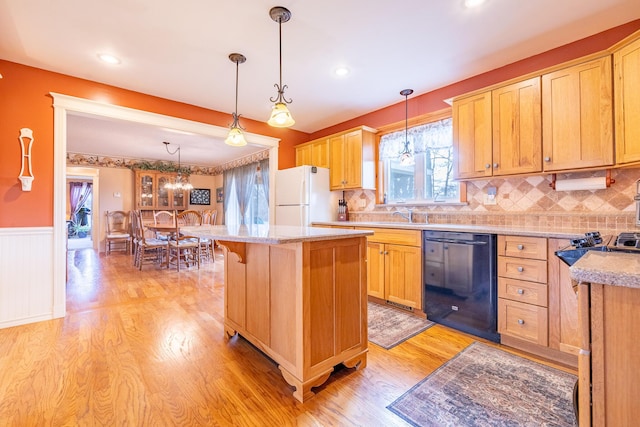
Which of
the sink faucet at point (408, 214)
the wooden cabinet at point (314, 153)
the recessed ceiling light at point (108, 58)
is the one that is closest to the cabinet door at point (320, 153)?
the wooden cabinet at point (314, 153)

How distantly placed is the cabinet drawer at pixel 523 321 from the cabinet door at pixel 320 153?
2.77 meters

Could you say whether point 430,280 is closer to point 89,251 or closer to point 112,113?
point 112,113

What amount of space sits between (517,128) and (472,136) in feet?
1.16

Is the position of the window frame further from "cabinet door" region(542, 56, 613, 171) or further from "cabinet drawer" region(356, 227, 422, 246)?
"cabinet door" region(542, 56, 613, 171)

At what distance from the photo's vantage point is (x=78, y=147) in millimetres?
5750

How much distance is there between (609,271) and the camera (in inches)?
26.8

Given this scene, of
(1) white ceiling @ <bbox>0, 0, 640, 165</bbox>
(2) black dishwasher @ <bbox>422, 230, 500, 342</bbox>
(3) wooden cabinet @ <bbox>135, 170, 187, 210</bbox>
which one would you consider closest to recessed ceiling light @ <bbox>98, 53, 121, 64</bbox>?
(1) white ceiling @ <bbox>0, 0, 640, 165</bbox>

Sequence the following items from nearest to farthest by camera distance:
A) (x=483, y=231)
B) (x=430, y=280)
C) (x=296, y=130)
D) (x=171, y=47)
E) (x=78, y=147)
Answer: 1. (x=483, y=231)
2. (x=171, y=47)
3. (x=430, y=280)
4. (x=296, y=130)
5. (x=78, y=147)

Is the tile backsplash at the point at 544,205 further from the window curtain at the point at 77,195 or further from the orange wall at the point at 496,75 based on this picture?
the window curtain at the point at 77,195

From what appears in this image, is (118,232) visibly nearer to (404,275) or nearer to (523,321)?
(404,275)

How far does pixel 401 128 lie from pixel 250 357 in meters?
3.07

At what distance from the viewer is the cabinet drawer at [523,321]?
6.34ft

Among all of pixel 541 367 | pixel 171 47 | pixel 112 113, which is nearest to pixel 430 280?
pixel 541 367

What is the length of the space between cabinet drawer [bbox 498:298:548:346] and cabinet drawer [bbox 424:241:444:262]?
55 cm
